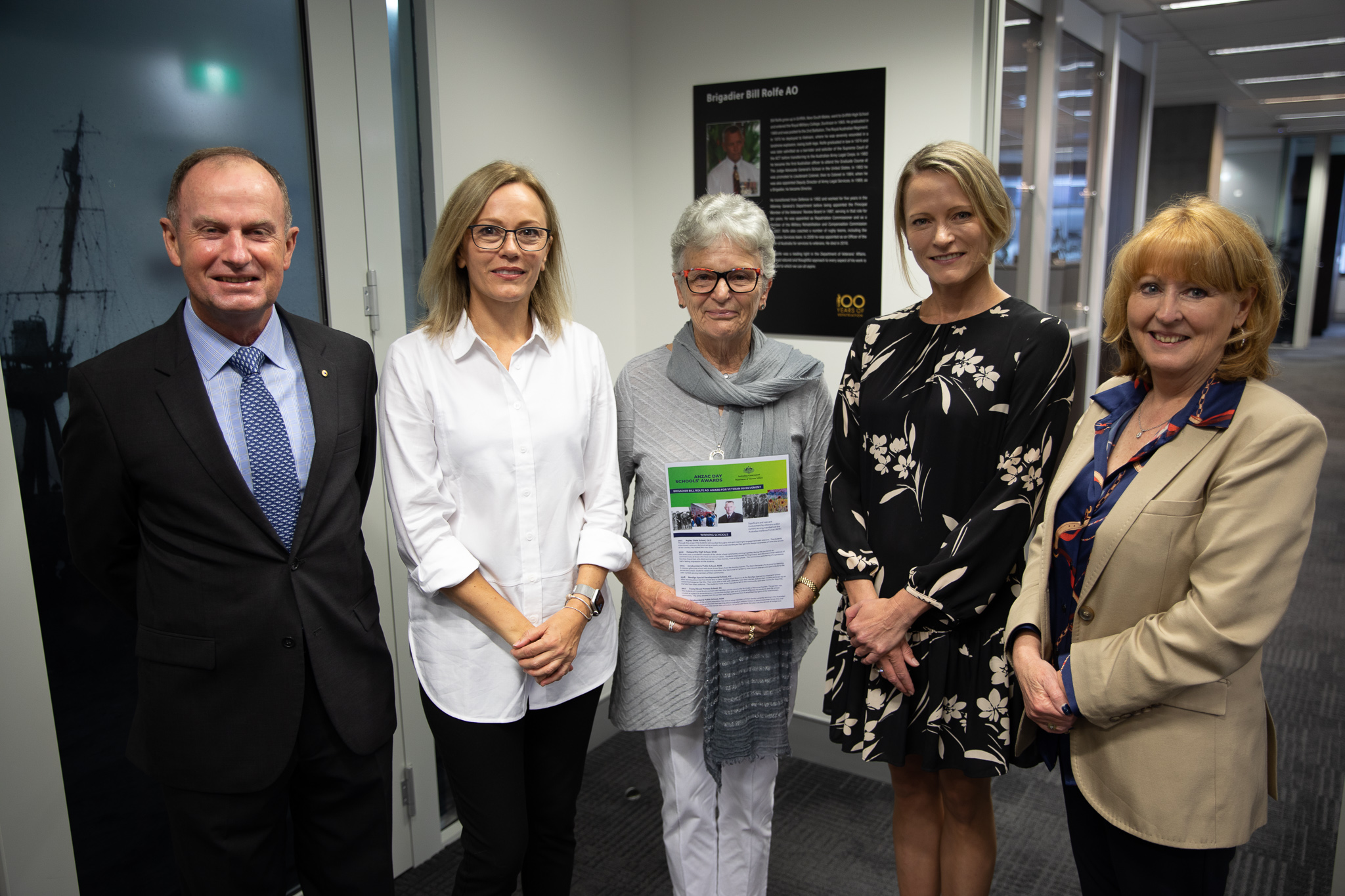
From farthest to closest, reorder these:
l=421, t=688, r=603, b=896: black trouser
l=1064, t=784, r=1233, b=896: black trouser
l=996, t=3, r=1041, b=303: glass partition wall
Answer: l=996, t=3, r=1041, b=303: glass partition wall
l=421, t=688, r=603, b=896: black trouser
l=1064, t=784, r=1233, b=896: black trouser

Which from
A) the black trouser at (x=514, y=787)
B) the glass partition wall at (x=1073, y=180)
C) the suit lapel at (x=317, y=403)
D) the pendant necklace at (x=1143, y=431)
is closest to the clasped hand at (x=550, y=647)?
the black trouser at (x=514, y=787)

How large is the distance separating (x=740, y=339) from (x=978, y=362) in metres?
0.53

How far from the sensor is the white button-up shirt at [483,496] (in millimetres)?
1756

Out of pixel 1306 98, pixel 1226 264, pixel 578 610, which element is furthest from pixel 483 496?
pixel 1306 98

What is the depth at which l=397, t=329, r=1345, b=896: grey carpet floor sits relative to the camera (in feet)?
8.59

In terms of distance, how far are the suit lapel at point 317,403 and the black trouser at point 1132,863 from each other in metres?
1.50

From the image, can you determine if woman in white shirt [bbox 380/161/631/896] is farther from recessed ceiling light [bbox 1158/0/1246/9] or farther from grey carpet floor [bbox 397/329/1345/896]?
recessed ceiling light [bbox 1158/0/1246/9]

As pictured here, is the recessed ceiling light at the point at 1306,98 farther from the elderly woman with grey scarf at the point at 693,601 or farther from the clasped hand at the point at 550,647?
the clasped hand at the point at 550,647

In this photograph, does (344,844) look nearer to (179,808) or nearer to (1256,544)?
(179,808)

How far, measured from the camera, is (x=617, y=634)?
221cm

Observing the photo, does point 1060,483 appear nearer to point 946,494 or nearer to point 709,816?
point 946,494

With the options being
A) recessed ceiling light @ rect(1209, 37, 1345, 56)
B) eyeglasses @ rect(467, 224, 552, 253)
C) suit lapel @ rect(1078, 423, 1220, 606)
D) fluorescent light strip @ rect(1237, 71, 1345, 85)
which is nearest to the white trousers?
suit lapel @ rect(1078, 423, 1220, 606)

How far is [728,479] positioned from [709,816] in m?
0.82

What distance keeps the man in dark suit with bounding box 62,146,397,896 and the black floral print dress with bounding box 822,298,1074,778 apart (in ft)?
3.41
